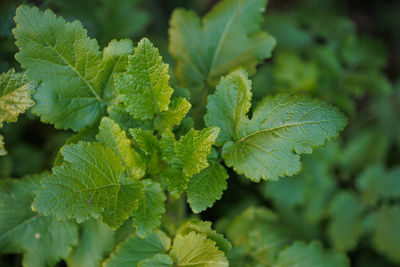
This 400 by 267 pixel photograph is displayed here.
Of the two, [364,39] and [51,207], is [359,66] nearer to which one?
[364,39]

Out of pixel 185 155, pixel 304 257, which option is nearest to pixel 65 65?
pixel 185 155

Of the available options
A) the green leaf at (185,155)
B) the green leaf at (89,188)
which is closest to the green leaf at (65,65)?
the green leaf at (89,188)

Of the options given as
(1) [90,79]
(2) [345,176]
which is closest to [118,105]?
(1) [90,79]

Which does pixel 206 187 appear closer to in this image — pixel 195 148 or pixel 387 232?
pixel 195 148

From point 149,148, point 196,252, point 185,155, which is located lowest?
point 196,252

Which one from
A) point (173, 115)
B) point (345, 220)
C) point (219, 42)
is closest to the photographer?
point (173, 115)

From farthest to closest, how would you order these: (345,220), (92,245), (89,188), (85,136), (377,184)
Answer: (377,184) < (345,220) < (92,245) < (85,136) < (89,188)
